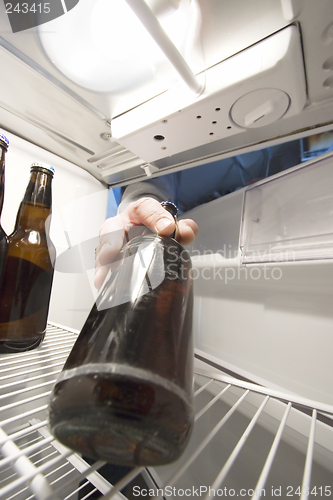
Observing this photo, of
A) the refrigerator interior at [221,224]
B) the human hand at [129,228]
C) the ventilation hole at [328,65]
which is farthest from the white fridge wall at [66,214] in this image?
the ventilation hole at [328,65]

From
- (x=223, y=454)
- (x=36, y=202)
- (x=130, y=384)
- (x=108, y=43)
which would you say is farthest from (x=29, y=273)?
(x=223, y=454)

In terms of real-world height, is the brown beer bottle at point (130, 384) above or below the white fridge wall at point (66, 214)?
below

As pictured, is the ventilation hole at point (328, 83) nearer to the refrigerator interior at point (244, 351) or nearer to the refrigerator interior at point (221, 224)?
the refrigerator interior at point (221, 224)

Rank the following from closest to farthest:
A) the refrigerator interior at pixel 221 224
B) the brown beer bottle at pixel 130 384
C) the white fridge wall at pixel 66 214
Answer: the brown beer bottle at pixel 130 384, the refrigerator interior at pixel 221 224, the white fridge wall at pixel 66 214

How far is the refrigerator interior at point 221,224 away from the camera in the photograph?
0.32 meters

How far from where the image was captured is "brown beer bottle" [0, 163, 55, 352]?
0.39 metres

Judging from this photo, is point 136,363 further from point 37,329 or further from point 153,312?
point 37,329

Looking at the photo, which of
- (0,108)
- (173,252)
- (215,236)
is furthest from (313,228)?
(0,108)

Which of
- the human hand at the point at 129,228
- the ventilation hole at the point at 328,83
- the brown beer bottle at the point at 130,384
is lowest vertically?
the brown beer bottle at the point at 130,384

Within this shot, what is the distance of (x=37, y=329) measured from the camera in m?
0.42

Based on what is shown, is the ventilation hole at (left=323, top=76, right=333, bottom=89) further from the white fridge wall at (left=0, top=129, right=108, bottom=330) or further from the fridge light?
the white fridge wall at (left=0, top=129, right=108, bottom=330)

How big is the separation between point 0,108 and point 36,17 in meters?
0.25

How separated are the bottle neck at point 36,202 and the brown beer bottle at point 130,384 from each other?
27cm

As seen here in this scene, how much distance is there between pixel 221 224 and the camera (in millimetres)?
746
